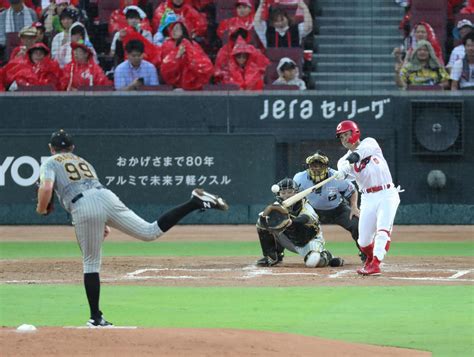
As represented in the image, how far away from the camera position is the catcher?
13.7m

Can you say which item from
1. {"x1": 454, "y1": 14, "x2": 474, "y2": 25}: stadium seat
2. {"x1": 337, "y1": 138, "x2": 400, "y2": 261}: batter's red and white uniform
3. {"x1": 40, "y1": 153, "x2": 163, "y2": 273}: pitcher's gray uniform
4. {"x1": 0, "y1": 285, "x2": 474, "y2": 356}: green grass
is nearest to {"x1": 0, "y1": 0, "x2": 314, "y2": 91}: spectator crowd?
{"x1": 454, "y1": 14, "x2": 474, "y2": 25}: stadium seat

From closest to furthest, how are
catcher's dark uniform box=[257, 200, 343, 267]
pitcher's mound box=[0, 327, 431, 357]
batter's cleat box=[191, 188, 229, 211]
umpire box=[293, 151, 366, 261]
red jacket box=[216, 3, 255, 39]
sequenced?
pitcher's mound box=[0, 327, 431, 357] → batter's cleat box=[191, 188, 229, 211] → catcher's dark uniform box=[257, 200, 343, 267] → umpire box=[293, 151, 366, 261] → red jacket box=[216, 3, 255, 39]

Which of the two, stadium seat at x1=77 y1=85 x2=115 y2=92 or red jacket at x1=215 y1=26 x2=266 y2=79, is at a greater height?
red jacket at x1=215 y1=26 x2=266 y2=79

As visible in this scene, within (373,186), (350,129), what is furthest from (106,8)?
(373,186)

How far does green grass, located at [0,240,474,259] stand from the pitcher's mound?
772 centimetres

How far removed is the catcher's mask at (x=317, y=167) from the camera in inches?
558

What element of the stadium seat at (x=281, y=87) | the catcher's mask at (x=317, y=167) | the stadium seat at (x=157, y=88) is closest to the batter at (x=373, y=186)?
the catcher's mask at (x=317, y=167)

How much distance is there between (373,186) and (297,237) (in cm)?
149

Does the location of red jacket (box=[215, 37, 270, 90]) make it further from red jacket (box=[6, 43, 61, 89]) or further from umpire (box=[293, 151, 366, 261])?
umpire (box=[293, 151, 366, 261])

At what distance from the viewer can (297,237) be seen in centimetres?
1391

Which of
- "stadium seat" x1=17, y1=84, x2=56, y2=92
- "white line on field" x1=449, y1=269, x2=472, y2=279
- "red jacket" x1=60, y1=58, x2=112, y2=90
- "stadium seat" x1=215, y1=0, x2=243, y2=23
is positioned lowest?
"white line on field" x1=449, y1=269, x2=472, y2=279

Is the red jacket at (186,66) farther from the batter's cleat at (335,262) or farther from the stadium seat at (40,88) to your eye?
the batter's cleat at (335,262)

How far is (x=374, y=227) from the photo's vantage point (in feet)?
42.8

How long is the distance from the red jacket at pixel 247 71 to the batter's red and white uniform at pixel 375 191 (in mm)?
7783
